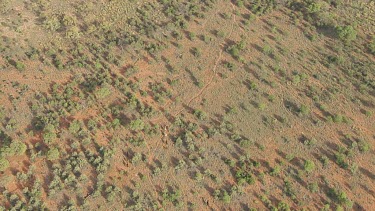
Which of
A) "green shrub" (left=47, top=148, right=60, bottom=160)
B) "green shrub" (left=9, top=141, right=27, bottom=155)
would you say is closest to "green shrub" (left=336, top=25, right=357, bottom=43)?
"green shrub" (left=47, top=148, right=60, bottom=160)

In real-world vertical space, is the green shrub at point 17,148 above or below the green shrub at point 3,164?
above

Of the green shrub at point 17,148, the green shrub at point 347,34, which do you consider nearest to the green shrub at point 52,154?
the green shrub at point 17,148

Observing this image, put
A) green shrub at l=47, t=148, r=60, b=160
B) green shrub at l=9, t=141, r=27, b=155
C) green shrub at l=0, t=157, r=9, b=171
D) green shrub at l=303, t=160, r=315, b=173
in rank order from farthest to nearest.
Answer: green shrub at l=303, t=160, r=315, b=173
green shrub at l=9, t=141, r=27, b=155
green shrub at l=47, t=148, r=60, b=160
green shrub at l=0, t=157, r=9, b=171

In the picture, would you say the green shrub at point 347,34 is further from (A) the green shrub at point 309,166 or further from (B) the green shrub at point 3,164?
(B) the green shrub at point 3,164

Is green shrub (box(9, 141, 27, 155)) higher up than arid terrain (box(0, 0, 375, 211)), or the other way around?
arid terrain (box(0, 0, 375, 211))

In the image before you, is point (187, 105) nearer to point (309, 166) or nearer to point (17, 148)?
point (309, 166)

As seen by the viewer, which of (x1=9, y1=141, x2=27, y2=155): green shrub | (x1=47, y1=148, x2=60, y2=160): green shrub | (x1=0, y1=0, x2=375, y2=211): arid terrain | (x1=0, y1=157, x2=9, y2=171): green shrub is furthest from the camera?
(x1=9, y1=141, x2=27, y2=155): green shrub

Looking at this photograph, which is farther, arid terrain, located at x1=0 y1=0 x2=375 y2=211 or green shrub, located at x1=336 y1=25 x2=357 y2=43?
green shrub, located at x1=336 y1=25 x2=357 y2=43

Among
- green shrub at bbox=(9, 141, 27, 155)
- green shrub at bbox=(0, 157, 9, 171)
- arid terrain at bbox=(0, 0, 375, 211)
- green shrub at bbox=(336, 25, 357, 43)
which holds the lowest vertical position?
green shrub at bbox=(0, 157, 9, 171)

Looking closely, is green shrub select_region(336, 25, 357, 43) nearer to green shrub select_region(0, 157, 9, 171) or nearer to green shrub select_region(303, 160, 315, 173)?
green shrub select_region(303, 160, 315, 173)

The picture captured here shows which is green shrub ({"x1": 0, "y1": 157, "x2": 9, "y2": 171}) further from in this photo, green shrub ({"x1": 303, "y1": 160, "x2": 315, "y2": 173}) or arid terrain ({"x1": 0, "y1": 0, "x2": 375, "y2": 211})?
green shrub ({"x1": 303, "y1": 160, "x2": 315, "y2": 173})
